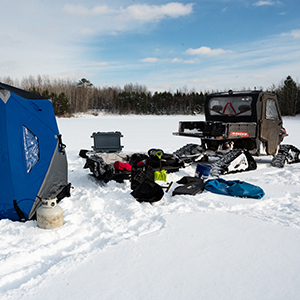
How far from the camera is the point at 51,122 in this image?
4.46 metres

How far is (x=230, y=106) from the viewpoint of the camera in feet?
24.0

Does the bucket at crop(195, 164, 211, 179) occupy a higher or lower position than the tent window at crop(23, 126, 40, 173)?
lower

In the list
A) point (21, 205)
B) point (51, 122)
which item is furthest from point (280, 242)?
point (51, 122)

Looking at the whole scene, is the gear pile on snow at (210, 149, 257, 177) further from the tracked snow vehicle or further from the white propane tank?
the white propane tank

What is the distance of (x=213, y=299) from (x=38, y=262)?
60.3 inches

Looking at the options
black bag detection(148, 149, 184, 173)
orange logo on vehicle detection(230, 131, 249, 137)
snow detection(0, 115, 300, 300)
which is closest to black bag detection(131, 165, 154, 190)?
snow detection(0, 115, 300, 300)

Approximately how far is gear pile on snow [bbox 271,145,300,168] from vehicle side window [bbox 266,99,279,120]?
0.91m

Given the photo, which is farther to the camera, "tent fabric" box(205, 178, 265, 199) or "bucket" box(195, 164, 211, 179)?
"bucket" box(195, 164, 211, 179)

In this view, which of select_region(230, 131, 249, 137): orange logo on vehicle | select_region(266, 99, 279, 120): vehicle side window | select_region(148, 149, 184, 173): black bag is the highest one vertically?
select_region(266, 99, 279, 120): vehicle side window

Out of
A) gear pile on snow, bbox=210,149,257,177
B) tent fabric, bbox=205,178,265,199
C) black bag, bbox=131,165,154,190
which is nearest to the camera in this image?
tent fabric, bbox=205,178,265,199

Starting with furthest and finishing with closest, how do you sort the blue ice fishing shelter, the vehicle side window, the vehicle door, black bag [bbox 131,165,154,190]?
1. the vehicle side window
2. the vehicle door
3. black bag [bbox 131,165,154,190]
4. the blue ice fishing shelter

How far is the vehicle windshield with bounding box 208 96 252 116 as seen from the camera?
693 cm

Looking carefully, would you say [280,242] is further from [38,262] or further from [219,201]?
[38,262]

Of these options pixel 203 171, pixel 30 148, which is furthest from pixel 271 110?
pixel 30 148
